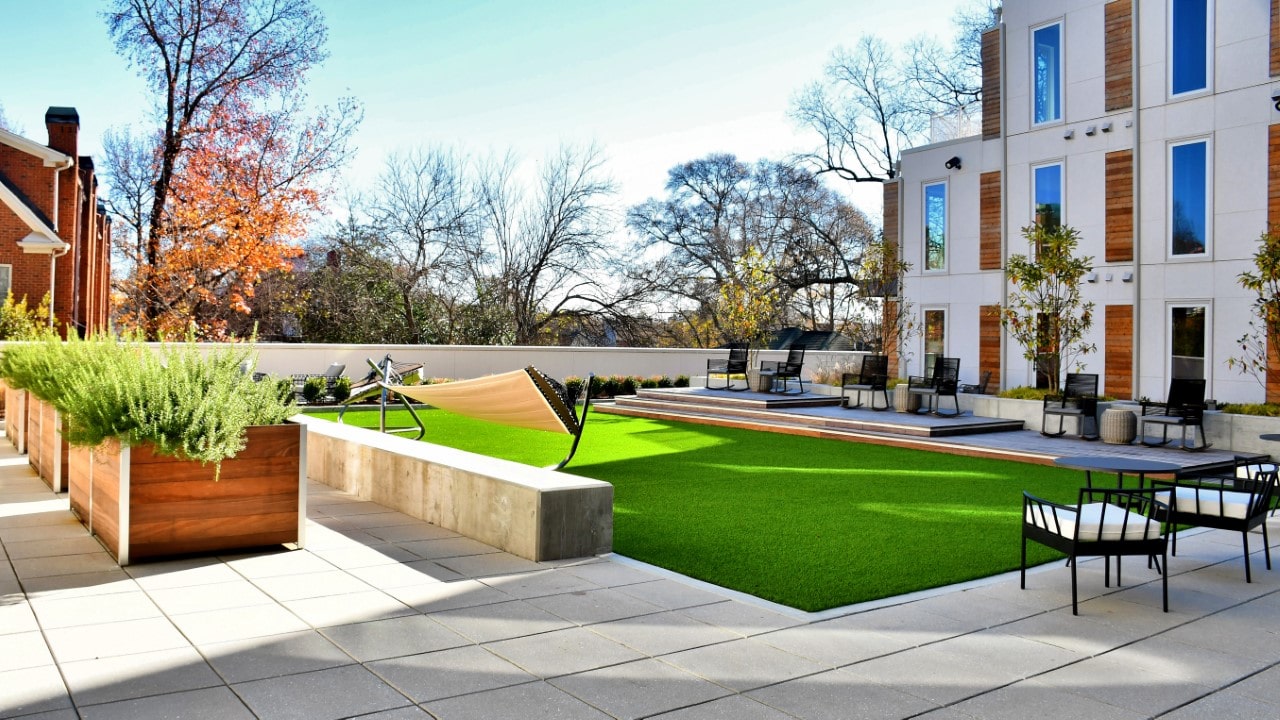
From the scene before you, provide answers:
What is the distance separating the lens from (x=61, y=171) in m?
21.7

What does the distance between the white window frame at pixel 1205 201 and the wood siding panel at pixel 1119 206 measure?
560 mm

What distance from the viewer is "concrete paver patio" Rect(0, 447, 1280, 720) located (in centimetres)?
312

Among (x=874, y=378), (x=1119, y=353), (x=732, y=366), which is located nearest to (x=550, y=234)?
(x=732, y=366)

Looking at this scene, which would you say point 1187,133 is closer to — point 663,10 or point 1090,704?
point 663,10

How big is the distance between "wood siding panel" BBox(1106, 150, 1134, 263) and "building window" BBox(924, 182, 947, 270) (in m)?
3.37

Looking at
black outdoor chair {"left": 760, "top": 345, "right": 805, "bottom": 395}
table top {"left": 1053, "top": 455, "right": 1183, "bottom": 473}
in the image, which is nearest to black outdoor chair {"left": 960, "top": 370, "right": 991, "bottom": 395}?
black outdoor chair {"left": 760, "top": 345, "right": 805, "bottom": 395}

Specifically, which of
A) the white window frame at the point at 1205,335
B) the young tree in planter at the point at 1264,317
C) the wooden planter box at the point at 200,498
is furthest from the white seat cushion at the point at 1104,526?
the white window frame at the point at 1205,335

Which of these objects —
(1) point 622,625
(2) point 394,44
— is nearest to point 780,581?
(1) point 622,625

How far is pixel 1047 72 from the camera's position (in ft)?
53.7

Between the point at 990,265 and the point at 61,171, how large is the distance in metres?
21.4

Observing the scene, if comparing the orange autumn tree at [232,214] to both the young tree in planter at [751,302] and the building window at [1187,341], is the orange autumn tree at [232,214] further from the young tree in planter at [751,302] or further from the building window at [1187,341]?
the building window at [1187,341]

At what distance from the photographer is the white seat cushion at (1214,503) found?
5273 mm

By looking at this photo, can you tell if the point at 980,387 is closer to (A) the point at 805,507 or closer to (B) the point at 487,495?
(A) the point at 805,507

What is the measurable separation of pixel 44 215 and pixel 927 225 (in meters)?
20.0
